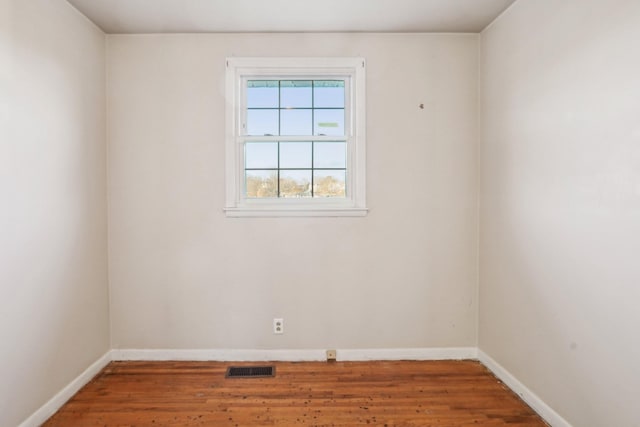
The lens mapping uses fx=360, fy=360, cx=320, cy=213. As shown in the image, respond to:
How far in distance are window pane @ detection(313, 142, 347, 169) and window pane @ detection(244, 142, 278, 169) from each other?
1.09 feet

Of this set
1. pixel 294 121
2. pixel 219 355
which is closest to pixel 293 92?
pixel 294 121

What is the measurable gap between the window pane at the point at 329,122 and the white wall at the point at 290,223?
0.26 metres

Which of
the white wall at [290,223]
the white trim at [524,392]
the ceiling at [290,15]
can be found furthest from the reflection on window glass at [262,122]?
the white trim at [524,392]

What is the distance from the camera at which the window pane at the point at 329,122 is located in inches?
115

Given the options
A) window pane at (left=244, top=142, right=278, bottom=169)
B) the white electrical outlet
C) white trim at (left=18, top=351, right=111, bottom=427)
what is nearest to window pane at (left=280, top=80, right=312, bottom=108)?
window pane at (left=244, top=142, right=278, bottom=169)

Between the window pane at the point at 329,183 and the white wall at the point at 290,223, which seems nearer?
the white wall at the point at 290,223

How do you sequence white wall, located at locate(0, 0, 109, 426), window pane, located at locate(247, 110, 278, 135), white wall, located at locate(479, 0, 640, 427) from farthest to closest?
1. window pane, located at locate(247, 110, 278, 135)
2. white wall, located at locate(0, 0, 109, 426)
3. white wall, located at locate(479, 0, 640, 427)

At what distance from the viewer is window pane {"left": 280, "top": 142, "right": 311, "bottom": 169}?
2.91 metres

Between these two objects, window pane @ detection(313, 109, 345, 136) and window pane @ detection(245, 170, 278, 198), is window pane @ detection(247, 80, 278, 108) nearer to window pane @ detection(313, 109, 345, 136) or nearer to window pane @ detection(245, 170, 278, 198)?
window pane @ detection(313, 109, 345, 136)

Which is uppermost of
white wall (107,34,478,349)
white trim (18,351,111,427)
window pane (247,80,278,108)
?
window pane (247,80,278,108)

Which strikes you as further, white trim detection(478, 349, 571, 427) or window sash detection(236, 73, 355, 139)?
window sash detection(236, 73, 355, 139)

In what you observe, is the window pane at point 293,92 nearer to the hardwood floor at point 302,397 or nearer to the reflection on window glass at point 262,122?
the reflection on window glass at point 262,122

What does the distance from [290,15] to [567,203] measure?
6.94 ft

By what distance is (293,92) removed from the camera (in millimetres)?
2916
